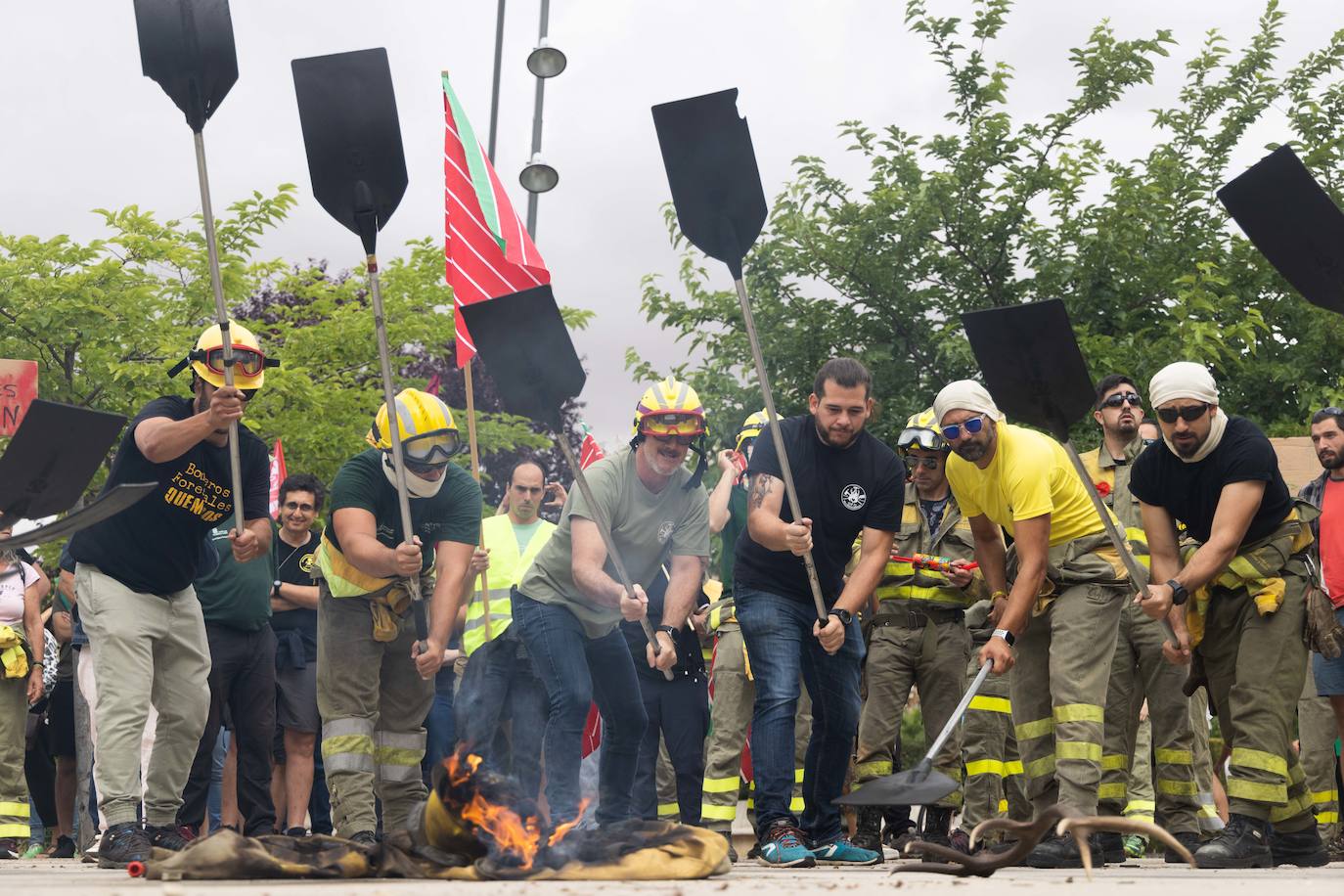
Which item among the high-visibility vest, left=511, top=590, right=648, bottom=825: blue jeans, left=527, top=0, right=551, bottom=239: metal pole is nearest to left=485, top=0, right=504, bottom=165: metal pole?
left=527, top=0, right=551, bottom=239: metal pole

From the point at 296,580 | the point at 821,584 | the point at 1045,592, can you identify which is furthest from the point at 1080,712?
the point at 296,580

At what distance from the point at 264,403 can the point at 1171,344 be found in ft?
33.5

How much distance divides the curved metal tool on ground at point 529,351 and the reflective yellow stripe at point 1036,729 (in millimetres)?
1703

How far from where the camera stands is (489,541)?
32.9 feet

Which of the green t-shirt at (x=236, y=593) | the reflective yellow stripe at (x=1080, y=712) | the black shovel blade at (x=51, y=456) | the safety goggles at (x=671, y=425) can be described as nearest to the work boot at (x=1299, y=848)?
the reflective yellow stripe at (x=1080, y=712)

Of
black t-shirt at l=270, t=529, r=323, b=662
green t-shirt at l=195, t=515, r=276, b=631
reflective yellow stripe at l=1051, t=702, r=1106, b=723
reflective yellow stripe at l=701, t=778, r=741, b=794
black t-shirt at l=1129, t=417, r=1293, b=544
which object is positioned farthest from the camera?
black t-shirt at l=270, t=529, r=323, b=662

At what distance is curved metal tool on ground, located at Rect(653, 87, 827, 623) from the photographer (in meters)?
7.77

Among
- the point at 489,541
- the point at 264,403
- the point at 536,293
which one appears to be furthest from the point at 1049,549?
the point at 264,403

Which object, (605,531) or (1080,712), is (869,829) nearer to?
(1080,712)

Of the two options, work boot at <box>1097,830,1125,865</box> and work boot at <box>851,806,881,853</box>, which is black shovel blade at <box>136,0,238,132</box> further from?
work boot at <box>1097,830,1125,865</box>

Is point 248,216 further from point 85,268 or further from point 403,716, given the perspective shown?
point 403,716

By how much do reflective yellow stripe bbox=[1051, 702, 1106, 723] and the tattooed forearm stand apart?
159 cm

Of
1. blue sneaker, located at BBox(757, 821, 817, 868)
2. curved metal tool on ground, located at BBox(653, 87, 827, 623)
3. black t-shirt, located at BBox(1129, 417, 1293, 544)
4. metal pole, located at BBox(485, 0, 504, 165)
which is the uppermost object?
metal pole, located at BBox(485, 0, 504, 165)

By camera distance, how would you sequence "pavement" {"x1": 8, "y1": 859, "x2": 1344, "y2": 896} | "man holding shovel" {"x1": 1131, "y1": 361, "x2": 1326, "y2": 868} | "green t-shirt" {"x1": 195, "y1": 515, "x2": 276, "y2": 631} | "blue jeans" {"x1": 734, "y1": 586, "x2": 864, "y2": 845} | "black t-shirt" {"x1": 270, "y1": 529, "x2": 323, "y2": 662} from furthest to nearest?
"black t-shirt" {"x1": 270, "y1": 529, "x2": 323, "y2": 662} → "green t-shirt" {"x1": 195, "y1": 515, "x2": 276, "y2": 631} → "blue jeans" {"x1": 734, "y1": 586, "x2": 864, "y2": 845} → "man holding shovel" {"x1": 1131, "y1": 361, "x2": 1326, "y2": 868} → "pavement" {"x1": 8, "y1": 859, "x2": 1344, "y2": 896}
